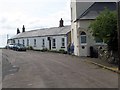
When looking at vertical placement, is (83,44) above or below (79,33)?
below

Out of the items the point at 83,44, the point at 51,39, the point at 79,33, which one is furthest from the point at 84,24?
the point at 51,39

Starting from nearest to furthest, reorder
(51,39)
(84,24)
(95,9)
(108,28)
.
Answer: (108,28) < (84,24) < (95,9) < (51,39)

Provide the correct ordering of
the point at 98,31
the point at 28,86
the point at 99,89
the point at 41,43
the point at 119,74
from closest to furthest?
1. the point at 99,89
2. the point at 28,86
3. the point at 119,74
4. the point at 98,31
5. the point at 41,43

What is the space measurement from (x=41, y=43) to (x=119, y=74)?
4544cm

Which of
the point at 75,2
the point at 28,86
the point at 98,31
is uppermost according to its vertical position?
the point at 75,2

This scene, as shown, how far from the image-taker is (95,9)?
41188 mm

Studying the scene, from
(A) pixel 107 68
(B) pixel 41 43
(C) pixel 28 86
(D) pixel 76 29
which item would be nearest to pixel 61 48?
(B) pixel 41 43

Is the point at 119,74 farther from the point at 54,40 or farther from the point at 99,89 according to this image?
the point at 54,40

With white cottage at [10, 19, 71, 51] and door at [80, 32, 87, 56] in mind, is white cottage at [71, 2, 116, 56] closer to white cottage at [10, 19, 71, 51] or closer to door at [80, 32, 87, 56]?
door at [80, 32, 87, 56]

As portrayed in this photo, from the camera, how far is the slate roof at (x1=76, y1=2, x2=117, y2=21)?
39.7 meters

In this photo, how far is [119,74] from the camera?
19.8m

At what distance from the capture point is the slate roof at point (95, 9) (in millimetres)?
39706

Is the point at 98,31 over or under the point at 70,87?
over

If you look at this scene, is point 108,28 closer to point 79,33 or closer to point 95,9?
point 79,33
